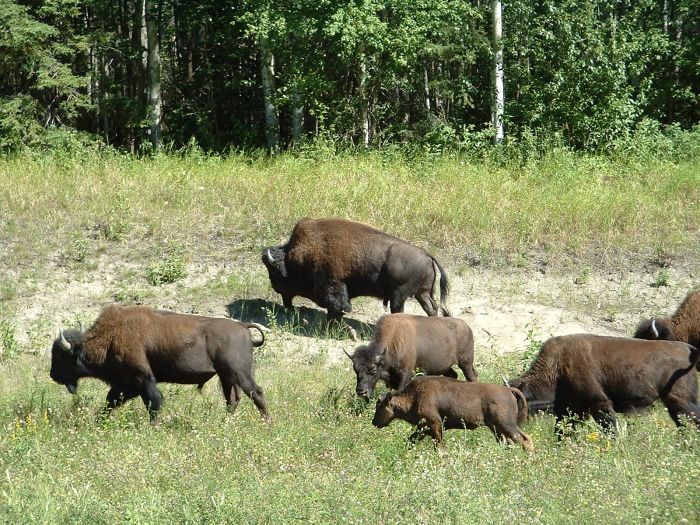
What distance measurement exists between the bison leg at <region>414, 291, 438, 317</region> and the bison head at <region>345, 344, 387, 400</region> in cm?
408

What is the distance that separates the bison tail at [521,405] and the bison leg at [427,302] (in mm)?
5305

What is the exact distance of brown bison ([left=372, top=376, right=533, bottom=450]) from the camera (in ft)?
32.4

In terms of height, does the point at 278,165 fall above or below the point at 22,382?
above

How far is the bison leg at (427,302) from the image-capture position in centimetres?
1562

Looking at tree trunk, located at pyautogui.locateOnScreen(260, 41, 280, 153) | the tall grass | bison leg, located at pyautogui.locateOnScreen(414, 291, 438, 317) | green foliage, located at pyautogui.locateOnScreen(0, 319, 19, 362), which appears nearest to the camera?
green foliage, located at pyautogui.locateOnScreen(0, 319, 19, 362)

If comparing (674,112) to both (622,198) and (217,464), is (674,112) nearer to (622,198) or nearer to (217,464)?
(622,198)

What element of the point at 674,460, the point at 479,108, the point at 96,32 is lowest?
the point at 674,460

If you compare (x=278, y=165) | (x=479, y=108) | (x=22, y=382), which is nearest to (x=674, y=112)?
(x=479, y=108)

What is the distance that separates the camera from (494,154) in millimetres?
22766

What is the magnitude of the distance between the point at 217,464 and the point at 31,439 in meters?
2.05

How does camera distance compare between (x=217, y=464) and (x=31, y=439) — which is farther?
(x=31, y=439)

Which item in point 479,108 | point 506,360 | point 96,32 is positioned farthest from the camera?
point 479,108

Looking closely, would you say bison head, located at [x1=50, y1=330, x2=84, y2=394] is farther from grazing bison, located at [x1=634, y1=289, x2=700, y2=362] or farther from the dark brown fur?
grazing bison, located at [x1=634, y1=289, x2=700, y2=362]

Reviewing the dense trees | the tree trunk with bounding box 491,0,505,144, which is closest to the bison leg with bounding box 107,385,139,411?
the dense trees
